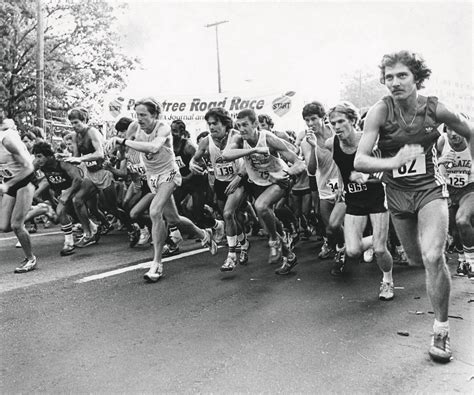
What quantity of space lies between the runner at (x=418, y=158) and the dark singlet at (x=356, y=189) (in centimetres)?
116

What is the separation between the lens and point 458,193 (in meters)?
6.02

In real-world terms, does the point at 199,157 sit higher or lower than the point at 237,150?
lower

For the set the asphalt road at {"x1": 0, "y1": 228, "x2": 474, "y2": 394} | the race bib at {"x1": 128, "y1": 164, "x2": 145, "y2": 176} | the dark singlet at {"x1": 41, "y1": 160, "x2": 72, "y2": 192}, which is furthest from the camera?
the dark singlet at {"x1": 41, "y1": 160, "x2": 72, "y2": 192}

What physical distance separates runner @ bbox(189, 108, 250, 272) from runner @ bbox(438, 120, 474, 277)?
2412 mm

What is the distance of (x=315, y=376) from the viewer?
10.2 feet

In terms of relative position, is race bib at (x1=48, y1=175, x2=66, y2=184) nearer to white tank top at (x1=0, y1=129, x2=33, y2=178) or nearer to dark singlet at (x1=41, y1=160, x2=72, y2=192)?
dark singlet at (x1=41, y1=160, x2=72, y2=192)

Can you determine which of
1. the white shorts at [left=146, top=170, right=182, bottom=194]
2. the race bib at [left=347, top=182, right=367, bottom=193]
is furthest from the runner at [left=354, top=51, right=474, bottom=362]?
the white shorts at [left=146, top=170, right=182, bottom=194]

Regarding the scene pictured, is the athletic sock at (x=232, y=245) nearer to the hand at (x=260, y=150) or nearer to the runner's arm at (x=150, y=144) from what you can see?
the hand at (x=260, y=150)

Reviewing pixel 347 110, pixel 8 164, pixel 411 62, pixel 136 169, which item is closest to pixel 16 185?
pixel 8 164

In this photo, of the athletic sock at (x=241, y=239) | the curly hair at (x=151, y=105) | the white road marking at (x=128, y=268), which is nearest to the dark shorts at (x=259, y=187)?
the athletic sock at (x=241, y=239)

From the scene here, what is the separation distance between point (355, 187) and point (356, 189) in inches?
1.0

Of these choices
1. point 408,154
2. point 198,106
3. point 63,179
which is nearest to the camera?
point 408,154

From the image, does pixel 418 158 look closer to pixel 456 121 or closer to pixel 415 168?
pixel 415 168

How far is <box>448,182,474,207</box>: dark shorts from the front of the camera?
5934 millimetres
